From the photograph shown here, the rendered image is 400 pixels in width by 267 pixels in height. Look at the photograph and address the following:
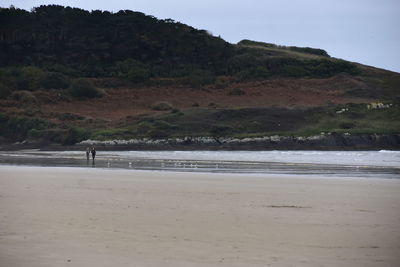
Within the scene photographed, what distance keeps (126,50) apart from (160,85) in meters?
15.4

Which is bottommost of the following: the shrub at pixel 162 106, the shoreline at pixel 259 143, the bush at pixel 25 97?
the shoreline at pixel 259 143

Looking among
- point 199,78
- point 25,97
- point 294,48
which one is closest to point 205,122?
point 199,78

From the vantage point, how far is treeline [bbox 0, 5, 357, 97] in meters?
85.6

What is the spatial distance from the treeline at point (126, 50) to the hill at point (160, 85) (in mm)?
145

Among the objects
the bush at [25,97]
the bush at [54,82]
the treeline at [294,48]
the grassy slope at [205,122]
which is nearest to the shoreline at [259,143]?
the grassy slope at [205,122]

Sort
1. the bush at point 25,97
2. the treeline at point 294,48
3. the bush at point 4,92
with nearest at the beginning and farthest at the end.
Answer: the bush at point 25,97, the bush at point 4,92, the treeline at point 294,48

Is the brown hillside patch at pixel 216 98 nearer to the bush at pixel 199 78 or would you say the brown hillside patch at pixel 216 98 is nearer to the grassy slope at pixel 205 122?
the grassy slope at pixel 205 122

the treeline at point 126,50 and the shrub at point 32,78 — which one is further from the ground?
the treeline at point 126,50

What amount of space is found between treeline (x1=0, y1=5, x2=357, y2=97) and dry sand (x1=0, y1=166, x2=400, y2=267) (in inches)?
2451

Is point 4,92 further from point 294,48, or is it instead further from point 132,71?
point 294,48

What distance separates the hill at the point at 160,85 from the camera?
58250mm

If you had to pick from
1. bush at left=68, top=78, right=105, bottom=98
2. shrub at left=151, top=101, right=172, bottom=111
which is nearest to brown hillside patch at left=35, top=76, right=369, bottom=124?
shrub at left=151, top=101, right=172, bottom=111

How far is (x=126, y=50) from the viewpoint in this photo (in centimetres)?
9212

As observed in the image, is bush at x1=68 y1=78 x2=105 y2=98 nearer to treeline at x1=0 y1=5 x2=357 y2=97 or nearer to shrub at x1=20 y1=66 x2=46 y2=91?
shrub at x1=20 y1=66 x2=46 y2=91
